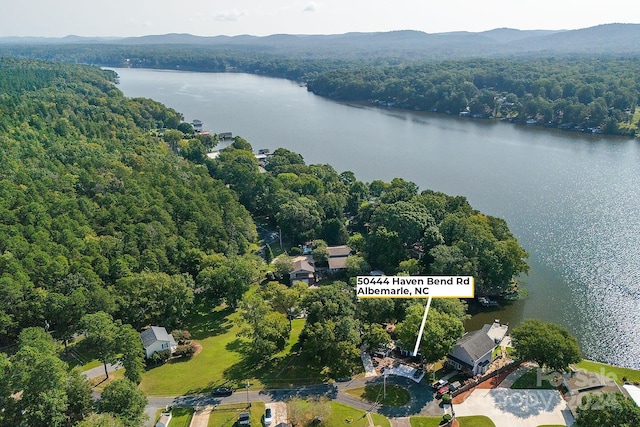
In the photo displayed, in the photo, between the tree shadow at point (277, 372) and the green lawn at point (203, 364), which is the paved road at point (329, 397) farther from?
the green lawn at point (203, 364)

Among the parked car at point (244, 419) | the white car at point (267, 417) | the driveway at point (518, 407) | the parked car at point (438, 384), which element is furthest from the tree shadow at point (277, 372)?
the driveway at point (518, 407)

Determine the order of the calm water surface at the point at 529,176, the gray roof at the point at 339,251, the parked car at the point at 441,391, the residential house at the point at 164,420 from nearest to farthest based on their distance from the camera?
the residential house at the point at 164,420, the parked car at the point at 441,391, the calm water surface at the point at 529,176, the gray roof at the point at 339,251

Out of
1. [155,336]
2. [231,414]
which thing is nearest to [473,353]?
[231,414]

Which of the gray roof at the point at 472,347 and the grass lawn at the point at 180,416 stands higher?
the gray roof at the point at 472,347

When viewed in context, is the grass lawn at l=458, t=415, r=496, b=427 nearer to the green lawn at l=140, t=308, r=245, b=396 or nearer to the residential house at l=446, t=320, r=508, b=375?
the residential house at l=446, t=320, r=508, b=375

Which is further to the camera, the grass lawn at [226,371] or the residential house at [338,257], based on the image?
the residential house at [338,257]

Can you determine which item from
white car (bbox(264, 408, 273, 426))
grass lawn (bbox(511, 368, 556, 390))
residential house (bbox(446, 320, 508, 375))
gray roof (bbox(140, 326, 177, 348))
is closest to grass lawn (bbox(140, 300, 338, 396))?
gray roof (bbox(140, 326, 177, 348))
